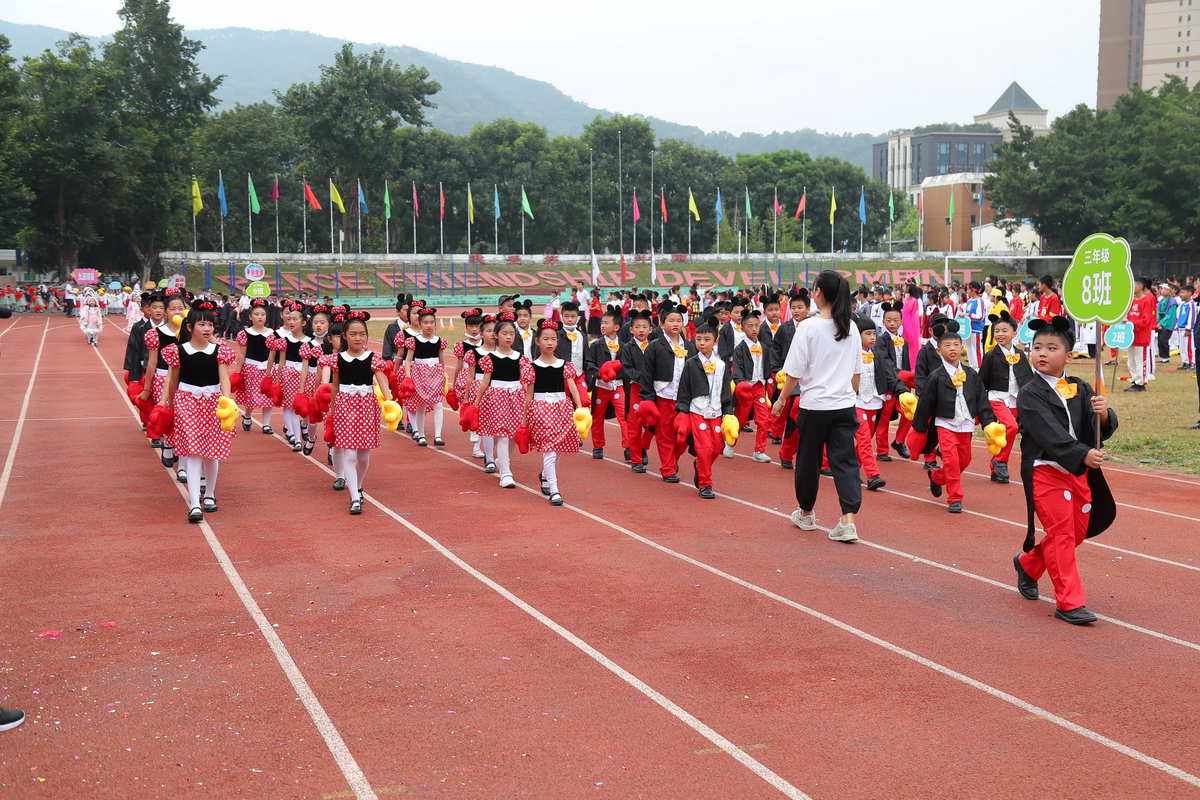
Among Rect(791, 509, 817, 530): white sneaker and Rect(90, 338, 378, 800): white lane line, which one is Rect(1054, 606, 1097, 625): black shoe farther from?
Rect(90, 338, 378, 800): white lane line

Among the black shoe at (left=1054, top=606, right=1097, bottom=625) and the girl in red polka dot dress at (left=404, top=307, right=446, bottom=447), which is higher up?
the girl in red polka dot dress at (left=404, top=307, right=446, bottom=447)

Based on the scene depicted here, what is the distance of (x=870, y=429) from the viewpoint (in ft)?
38.2

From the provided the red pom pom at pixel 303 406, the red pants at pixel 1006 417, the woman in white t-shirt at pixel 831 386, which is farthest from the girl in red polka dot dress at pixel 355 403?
the red pants at pixel 1006 417

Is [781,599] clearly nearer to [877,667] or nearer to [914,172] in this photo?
[877,667]

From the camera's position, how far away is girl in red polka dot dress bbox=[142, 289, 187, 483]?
10.2 metres

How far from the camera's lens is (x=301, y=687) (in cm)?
554

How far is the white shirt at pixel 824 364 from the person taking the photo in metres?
8.64

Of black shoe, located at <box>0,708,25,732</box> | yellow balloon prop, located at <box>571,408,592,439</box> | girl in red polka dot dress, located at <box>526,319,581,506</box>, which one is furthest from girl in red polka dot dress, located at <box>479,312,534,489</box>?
black shoe, located at <box>0,708,25,732</box>

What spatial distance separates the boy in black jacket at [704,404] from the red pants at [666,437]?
0.51m

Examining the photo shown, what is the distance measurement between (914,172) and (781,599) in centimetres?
A: 16861

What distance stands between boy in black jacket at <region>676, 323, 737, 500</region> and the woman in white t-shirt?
1947mm

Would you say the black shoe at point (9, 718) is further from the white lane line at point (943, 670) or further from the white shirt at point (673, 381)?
the white shirt at point (673, 381)

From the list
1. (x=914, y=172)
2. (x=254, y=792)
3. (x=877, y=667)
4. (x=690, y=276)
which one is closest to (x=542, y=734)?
(x=254, y=792)

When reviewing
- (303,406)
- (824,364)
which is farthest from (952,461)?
(303,406)
